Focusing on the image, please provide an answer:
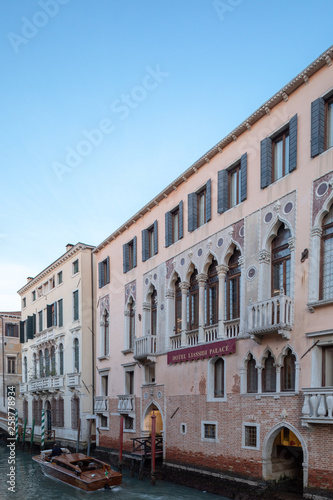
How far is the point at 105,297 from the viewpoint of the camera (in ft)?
80.4

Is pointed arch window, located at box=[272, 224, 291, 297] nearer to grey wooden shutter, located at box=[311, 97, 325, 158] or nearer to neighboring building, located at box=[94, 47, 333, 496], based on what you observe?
neighboring building, located at box=[94, 47, 333, 496]

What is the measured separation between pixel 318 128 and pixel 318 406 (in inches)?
245

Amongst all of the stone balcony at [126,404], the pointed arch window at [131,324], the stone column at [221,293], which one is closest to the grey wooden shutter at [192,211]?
the stone column at [221,293]

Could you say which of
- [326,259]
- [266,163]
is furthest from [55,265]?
[326,259]

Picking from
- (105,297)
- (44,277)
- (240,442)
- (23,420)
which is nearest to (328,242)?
(240,442)

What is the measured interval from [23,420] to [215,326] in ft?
80.2

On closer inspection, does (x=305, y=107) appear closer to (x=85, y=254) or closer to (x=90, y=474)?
(x=90, y=474)

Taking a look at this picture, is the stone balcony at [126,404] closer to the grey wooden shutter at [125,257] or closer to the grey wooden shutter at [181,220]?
the grey wooden shutter at [125,257]

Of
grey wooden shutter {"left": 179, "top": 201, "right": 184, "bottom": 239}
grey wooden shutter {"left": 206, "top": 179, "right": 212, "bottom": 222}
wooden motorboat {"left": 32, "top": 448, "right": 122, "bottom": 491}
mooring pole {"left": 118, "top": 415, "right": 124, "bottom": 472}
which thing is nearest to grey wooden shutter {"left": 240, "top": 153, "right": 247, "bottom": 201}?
grey wooden shutter {"left": 206, "top": 179, "right": 212, "bottom": 222}

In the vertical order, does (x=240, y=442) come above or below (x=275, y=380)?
below

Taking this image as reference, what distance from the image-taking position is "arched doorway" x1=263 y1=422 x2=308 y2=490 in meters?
13.1

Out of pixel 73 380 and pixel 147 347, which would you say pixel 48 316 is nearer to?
pixel 73 380

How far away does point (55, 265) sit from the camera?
30000 millimetres

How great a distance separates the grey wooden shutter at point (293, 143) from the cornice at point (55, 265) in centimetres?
1529
